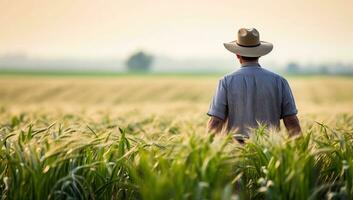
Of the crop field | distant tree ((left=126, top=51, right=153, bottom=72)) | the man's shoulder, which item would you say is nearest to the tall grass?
the crop field

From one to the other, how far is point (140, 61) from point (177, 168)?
132 meters

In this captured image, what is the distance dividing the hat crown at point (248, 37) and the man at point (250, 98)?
10 mm

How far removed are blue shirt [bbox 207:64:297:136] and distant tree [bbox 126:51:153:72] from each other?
5069 inches

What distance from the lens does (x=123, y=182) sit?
5.67 meters

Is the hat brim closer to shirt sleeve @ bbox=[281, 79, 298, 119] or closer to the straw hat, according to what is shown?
the straw hat

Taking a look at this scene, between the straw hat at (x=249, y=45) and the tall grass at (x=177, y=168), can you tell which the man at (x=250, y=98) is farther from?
the tall grass at (x=177, y=168)

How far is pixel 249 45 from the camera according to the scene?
6723 millimetres

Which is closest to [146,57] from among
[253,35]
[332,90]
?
[332,90]

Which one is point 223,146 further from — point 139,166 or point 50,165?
point 50,165

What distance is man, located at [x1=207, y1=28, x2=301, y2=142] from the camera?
21.7 ft

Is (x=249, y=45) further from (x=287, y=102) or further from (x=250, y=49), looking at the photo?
(x=287, y=102)

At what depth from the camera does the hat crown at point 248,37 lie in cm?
670

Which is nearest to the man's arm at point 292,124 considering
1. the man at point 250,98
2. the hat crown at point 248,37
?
the man at point 250,98

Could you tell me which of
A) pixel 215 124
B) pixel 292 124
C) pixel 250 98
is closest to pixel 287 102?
pixel 292 124
